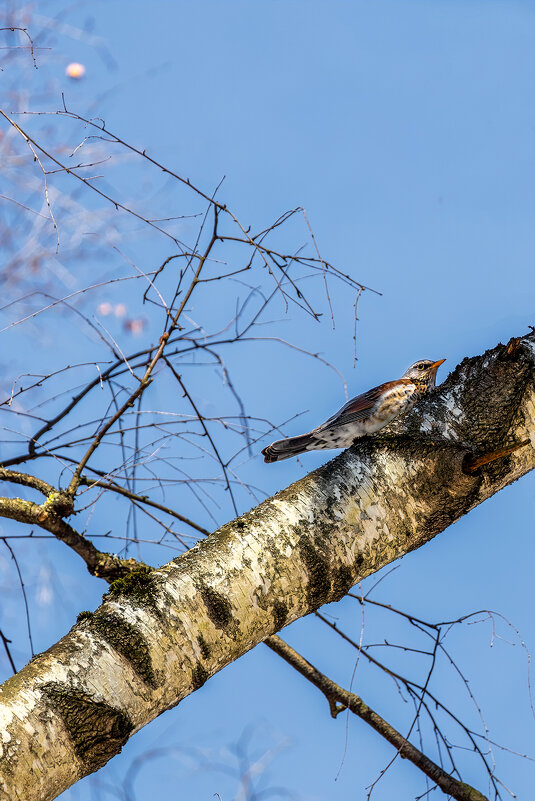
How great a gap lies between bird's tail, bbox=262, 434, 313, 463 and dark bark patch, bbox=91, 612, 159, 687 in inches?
51.2

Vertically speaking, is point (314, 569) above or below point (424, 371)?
below

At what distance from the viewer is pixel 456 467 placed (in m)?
2.11

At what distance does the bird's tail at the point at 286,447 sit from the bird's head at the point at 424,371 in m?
0.71

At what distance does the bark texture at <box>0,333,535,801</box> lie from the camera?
5.33ft

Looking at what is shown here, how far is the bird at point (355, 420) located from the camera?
294cm

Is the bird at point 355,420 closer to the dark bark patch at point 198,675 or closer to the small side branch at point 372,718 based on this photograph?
the small side branch at point 372,718

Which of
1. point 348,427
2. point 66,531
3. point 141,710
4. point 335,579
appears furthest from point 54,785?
point 348,427

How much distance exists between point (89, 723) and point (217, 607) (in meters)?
0.40

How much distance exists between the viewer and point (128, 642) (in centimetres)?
176

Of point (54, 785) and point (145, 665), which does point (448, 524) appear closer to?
point (145, 665)

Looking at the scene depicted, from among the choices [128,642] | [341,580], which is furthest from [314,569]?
[128,642]

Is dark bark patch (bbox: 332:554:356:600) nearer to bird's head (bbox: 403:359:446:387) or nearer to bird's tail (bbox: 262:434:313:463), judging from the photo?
bird's tail (bbox: 262:434:313:463)

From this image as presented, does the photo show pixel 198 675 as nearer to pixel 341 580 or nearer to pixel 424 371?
pixel 341 580

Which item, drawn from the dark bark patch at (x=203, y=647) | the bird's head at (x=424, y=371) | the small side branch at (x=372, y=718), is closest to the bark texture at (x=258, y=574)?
the dark bark patch at (x=203, y=647)
